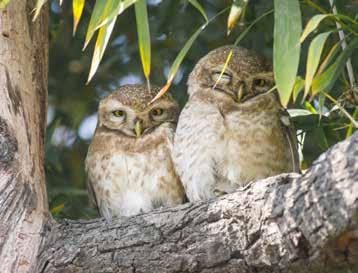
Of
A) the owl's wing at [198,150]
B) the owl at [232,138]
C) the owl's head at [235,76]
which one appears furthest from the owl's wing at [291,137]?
the owl's wing at [198,150]

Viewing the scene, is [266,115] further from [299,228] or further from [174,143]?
[299,228]

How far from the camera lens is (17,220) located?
3801mm

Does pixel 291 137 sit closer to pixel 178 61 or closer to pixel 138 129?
pixel 138 129

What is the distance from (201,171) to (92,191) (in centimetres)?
75

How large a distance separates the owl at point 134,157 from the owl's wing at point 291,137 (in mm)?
578

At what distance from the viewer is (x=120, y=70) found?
20.9ft

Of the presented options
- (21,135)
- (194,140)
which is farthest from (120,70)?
(21,135)

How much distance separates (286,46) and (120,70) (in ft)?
10.5

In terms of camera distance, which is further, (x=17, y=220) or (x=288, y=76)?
(x=17, y=220)

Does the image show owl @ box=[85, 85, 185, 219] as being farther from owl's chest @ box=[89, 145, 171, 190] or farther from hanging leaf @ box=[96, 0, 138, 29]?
hanging leaf @ box=[96, 0, 138, 29]

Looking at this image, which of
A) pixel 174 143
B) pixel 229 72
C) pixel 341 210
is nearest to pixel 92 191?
pixel 174 143

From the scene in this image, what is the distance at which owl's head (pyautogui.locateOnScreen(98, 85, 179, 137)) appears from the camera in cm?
477

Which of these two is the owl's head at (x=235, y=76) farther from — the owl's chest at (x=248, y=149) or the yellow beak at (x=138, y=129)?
the yellow beak at (x=138, y=129)

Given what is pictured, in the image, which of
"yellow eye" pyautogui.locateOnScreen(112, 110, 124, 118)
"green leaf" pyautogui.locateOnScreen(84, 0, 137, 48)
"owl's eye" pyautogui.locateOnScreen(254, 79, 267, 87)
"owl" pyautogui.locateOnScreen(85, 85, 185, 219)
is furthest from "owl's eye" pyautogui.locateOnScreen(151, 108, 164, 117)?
"green leaf" pyautogui.locateOnScreen(84, 0, 137, 48)
